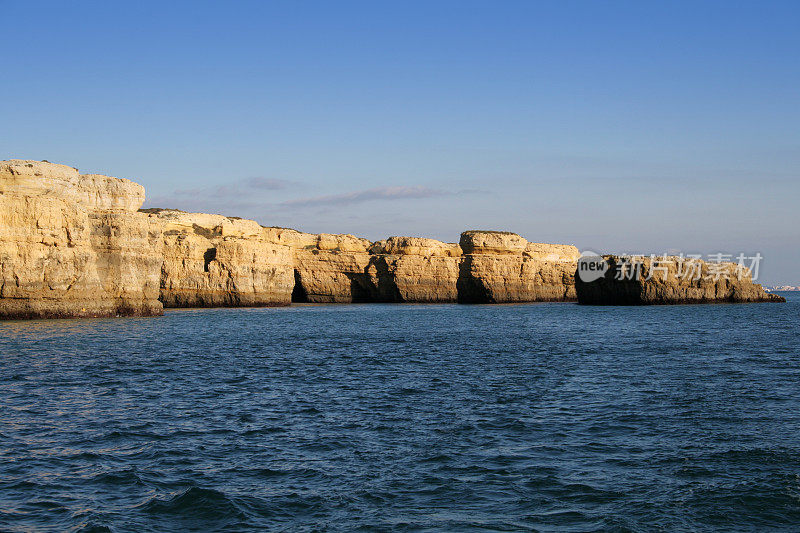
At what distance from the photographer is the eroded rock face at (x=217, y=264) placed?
222 ft

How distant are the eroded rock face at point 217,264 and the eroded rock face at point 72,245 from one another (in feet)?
51.7

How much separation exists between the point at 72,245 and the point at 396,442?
1513 inches

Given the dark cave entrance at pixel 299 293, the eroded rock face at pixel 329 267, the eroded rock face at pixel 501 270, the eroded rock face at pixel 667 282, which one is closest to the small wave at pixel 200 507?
the eroded rock face at pixel 667 282

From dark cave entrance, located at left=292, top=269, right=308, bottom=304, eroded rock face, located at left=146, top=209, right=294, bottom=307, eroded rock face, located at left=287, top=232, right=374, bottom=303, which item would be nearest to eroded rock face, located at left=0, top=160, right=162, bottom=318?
eroded rock face, located at left=146, top=209, right=294, bottom=307

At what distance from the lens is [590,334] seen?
4094cm

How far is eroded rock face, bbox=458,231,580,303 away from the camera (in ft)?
311

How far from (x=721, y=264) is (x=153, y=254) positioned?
69.5m

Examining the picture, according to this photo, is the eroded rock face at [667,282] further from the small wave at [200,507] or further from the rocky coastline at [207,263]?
the small wave at [200,507]

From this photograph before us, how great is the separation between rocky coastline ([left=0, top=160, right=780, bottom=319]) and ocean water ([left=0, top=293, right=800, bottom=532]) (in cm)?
1645

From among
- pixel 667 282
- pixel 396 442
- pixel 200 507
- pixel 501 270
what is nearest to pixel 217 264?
pixel 501 270

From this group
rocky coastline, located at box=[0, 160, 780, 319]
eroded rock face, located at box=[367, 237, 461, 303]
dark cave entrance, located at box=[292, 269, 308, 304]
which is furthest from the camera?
eroded rock face, located at box=[367, 237, 461, 303]

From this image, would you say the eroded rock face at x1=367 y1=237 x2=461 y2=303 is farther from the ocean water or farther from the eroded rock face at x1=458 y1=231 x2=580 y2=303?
the ocean water

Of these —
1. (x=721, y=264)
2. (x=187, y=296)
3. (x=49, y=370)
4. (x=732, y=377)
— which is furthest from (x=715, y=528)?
(x=721, y=264)

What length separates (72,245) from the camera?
4428 cm
